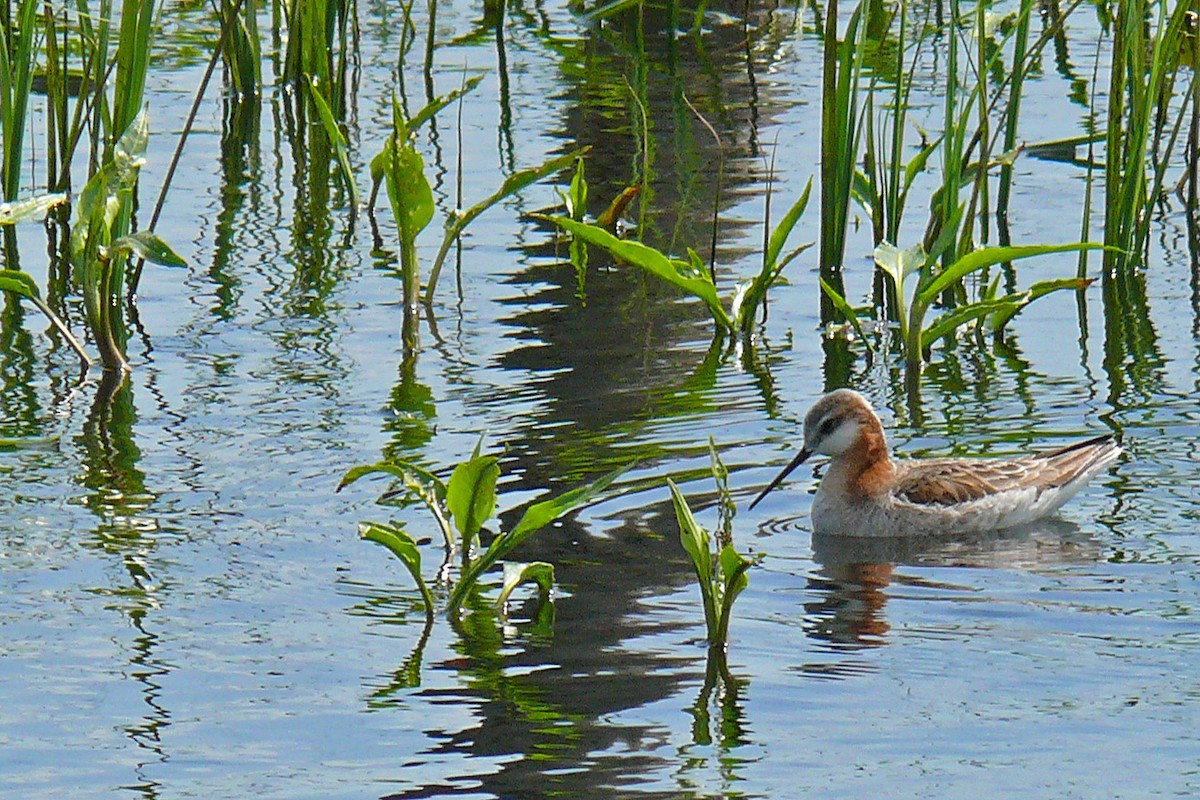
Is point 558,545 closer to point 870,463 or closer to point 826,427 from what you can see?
point 826,427

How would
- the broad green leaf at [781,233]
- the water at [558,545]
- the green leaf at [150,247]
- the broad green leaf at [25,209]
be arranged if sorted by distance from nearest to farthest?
the water at [558,545]
the broad green leaf at [25,209]
the green leaf at [150,247]
the broad green leaf at [781,233]

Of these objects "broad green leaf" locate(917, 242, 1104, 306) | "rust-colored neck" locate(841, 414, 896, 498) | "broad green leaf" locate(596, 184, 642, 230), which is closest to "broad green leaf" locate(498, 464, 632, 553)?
"rust-colored neck" locate(841, 414, 896, 498)

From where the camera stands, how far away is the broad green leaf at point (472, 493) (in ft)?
21.3

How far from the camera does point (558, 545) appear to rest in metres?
7.33

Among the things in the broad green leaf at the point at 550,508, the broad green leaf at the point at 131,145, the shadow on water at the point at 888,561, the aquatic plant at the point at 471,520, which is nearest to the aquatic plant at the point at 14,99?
the broad green leaf at the point at 131,145

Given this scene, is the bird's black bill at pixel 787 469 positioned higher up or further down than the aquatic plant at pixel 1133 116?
further down

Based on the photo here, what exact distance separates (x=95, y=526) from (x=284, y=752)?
6.92 ft

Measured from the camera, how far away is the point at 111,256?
873 centimetres

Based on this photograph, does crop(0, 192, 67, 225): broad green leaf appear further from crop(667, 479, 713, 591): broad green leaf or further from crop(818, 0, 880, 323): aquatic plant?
crop(667, 479, 713, 591): broad green leaf

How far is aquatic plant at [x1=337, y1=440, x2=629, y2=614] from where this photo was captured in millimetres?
6020

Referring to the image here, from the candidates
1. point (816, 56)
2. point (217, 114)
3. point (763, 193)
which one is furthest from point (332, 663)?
point (816, 56)

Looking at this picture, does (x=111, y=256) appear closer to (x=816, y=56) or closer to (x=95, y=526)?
(x=95, y=526)

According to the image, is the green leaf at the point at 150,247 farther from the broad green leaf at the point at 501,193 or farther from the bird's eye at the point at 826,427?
the bird's eye at the point at 826,427

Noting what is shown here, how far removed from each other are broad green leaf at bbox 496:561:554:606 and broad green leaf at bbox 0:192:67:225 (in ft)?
9.70
